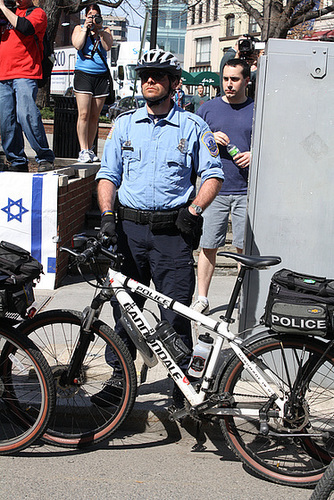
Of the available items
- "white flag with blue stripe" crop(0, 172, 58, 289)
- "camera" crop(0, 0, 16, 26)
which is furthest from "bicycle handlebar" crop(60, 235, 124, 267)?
"camera" crop(0, 0, 16, 26)

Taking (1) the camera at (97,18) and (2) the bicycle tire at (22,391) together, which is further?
(1) the camera at (97,18)

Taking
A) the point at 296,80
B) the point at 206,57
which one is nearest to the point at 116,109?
the point at 296,80

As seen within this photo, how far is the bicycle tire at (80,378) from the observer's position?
3.62 meters

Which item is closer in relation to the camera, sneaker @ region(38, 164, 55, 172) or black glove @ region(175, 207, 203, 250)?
black glove @ region(175, 207, 203, 250)

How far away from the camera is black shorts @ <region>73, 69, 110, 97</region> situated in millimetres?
8180

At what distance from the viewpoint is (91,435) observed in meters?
3.67

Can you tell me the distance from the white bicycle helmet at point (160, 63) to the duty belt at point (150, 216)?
84 cm

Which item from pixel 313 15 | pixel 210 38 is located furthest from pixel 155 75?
pixel 210 38

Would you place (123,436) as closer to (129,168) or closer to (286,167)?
(129,168)

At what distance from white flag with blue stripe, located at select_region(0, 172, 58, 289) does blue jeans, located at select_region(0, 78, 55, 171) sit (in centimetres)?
61

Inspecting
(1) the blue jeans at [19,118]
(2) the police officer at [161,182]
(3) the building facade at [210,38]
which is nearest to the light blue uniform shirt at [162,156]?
(2) the police officer at [161,182]

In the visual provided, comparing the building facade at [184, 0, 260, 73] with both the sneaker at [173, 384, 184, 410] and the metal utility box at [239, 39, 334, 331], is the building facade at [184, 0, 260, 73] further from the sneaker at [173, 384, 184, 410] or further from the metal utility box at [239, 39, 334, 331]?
the sneaker at [173, 384, 184, 410]

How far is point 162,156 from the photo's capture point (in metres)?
3.84

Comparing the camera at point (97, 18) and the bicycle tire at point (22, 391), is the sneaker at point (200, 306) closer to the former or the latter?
the bicycle tire at point (22, 391)
